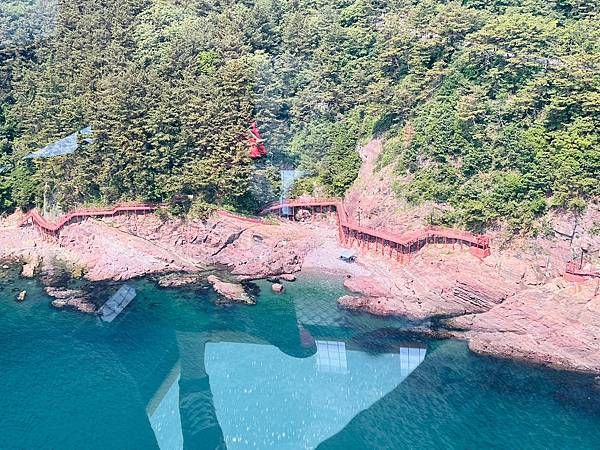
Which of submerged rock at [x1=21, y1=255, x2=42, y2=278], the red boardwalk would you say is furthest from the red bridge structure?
submerged rock at [x1=21, y1=255, x2=42, y2=278]

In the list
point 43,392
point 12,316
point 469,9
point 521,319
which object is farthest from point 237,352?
point 469,9

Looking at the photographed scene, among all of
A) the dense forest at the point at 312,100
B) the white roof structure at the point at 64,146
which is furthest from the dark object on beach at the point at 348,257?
the white roof structure at the point at 64,146

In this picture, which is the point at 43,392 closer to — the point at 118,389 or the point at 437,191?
the point at 118,389

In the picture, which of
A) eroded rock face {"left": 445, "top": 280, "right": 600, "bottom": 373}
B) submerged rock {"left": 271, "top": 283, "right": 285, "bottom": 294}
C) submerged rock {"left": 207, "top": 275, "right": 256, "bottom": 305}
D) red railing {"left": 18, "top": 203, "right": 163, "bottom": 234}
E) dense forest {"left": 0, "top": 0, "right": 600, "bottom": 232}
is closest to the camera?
eroded rock face {"left": 445, "top": 280, "right": 600, "bottom": 373}

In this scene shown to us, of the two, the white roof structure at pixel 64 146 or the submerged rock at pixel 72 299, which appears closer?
the submerged rock at pixel 72 299

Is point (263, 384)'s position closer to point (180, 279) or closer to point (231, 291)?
point (231, 291)

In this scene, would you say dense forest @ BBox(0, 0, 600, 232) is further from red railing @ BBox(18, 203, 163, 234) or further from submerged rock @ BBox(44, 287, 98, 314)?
submerged rock @ BBox(44, 287, 98, 314)

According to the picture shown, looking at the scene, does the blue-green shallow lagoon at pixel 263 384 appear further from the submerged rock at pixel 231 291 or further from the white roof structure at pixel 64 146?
the white roof structure at pixel 64 146
